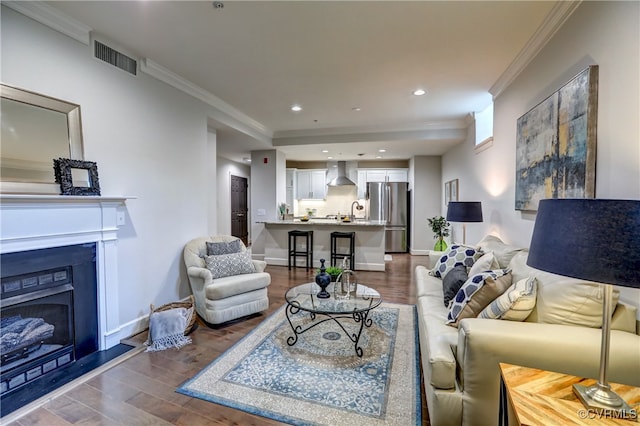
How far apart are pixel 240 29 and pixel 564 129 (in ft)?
8.80

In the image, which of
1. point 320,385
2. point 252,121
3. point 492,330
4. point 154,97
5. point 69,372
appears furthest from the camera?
point 252,121

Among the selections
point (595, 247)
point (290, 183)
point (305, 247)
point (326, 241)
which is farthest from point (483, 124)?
point (290, 183)

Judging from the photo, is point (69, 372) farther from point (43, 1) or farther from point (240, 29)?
point (240, 29)

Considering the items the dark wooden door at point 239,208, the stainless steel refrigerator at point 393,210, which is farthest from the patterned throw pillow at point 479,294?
the dark wooden door at point 239,208

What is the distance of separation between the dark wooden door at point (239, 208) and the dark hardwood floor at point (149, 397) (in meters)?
5.61

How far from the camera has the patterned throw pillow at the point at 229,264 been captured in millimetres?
3131

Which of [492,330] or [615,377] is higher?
[492,330]

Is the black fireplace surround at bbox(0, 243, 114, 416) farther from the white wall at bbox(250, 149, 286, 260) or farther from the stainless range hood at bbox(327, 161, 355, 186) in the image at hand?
the stainless range hood at bbox(327, 161, 355, 186)

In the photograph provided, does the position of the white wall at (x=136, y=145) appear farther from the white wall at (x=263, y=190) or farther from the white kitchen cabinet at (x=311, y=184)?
the white kitchen cabinet at (x=311, y=184)

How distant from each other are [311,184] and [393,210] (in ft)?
8.46

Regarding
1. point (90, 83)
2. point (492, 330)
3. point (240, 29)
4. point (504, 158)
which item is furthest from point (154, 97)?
point (504, 158)

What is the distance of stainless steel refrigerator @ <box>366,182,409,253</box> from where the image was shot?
7.43 metres

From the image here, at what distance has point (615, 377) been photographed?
1268mm

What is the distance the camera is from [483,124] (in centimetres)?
432
